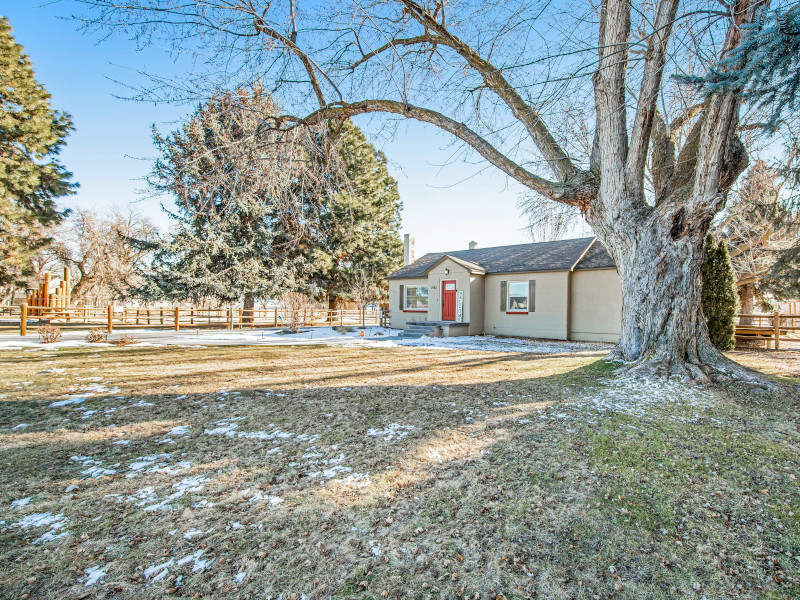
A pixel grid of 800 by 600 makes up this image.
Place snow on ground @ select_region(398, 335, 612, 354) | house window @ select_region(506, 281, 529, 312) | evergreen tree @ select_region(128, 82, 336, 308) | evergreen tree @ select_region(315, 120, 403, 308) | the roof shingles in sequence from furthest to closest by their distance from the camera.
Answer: evergreen tree @ select_region(315, 120, 403, 308)
house window @ select_region(506, 281, 529, 312)
the roof shingles
snow on ground @ select_region(398, 335, 612, 354)
evergreen tree @ select_region(128, 82, 336, 308)

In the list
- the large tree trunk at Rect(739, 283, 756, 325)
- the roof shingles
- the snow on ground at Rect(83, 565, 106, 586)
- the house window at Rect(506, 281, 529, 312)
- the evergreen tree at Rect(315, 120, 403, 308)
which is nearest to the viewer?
the snow on ground at Rect(83, 565, 106, 586)

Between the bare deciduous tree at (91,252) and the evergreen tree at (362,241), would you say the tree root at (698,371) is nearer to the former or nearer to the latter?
the evergreen tree at (362,241)

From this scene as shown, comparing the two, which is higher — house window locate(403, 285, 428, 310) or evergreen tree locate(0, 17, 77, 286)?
evergreen tree locate(0, 17, 77, 286)

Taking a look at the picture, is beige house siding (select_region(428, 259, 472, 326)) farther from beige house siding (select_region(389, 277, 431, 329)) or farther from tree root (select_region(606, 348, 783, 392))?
tree root (select_region(606, 348, 783, 392))

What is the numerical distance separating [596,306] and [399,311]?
8.33 m


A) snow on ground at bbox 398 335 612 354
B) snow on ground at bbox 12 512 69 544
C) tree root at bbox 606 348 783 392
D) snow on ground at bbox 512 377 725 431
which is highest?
tree root at bbox 606 348 783 392

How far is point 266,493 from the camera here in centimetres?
259

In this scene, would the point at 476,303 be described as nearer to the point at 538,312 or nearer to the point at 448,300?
the point at 448,300

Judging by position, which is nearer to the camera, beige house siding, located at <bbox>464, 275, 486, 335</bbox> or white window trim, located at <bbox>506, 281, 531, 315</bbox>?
white window trim, located at <bbox>506, 281, 531, 315</bbox>

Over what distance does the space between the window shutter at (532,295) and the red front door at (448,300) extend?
2.92 meters

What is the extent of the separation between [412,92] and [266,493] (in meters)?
5.55

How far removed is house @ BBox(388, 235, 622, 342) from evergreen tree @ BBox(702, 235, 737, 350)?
2.46 metres

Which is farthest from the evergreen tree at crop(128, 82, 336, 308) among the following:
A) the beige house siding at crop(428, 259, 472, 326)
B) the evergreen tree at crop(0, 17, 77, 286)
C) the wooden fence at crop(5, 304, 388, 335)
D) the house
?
the evergreen tree at crop(0, 17, 77, 286)

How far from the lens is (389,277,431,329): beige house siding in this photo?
16938 mm
